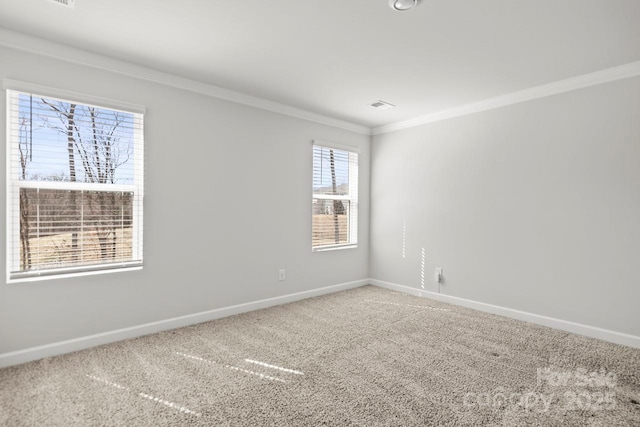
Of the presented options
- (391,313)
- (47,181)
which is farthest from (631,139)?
(47,181)

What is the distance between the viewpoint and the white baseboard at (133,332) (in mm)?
2454

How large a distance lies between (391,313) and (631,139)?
2722 mm

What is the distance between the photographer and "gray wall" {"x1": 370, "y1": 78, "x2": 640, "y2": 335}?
2.93 metres

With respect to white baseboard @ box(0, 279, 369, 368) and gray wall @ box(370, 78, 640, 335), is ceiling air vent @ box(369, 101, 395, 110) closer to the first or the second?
gray wall @ box(370, 78, 640, 335)

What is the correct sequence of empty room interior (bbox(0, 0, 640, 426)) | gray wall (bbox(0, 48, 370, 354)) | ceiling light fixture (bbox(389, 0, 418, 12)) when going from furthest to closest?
1. gray wall (bbox(0, 48, 370, 354))
2. empty room interior (bbox(0, 0, 640, 426))
3. ceiling light fixture (bbox(389, 0, 418, 12))

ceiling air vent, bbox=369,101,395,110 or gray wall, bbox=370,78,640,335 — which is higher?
ceiling air vent, bbox=369,101,395,110

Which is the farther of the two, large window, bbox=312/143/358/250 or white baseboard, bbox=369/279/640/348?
large window, bbox=312/143/358/250

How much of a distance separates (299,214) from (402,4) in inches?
105

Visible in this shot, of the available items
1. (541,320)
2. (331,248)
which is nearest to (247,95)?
(331,248)

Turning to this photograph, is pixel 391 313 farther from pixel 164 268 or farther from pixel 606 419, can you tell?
pixel 164 268

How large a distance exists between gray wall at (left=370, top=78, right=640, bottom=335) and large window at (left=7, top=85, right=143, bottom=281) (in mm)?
3332

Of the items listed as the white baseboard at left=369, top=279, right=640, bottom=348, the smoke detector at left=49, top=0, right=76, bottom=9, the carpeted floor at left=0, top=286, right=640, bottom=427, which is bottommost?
the carpeted floor at left=0, top=286, right=640, bottom=427

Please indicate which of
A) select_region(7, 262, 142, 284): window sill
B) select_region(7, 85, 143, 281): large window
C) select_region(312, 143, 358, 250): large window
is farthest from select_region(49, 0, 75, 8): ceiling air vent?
select_region(312, 143, 358, 250): large window

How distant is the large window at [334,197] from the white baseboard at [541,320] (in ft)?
3.70
